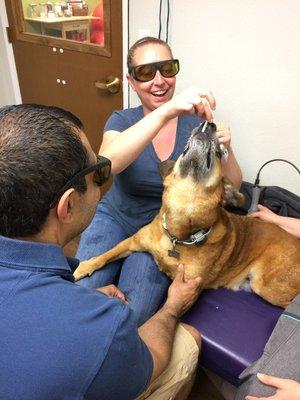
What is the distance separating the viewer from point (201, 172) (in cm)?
129

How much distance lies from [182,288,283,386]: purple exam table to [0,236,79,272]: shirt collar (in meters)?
0.82

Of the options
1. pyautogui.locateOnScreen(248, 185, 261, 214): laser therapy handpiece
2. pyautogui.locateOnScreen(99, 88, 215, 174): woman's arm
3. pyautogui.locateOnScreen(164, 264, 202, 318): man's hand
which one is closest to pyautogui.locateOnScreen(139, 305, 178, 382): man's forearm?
pyautogui.locateOnScreen(164, 264, 202, 318): man's hand

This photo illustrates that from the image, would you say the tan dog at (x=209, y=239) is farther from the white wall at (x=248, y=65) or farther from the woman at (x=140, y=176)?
the white wall at (x=248, y=65)

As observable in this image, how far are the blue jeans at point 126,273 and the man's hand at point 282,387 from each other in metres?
0.53

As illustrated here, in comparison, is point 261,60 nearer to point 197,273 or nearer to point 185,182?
point 185,182

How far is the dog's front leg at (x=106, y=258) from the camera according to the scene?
4.92 feet

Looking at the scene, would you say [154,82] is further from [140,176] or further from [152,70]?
[140,176]

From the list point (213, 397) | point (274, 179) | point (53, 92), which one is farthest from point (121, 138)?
point (53, 92)

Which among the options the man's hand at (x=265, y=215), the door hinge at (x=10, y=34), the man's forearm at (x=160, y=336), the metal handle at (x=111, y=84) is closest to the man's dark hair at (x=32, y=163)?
the man's forearm at (x=160, y=336)

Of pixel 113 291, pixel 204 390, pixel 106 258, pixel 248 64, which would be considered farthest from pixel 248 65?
pixel 204 390

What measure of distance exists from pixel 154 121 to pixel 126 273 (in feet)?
2.33

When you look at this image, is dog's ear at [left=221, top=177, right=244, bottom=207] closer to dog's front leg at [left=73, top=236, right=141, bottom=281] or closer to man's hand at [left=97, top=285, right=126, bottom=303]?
dog's front leg at [left=73, top=236, right=141, bottom=281]

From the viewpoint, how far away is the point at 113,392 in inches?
26.1

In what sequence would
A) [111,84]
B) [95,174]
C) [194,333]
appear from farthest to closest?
[111,84]
[194,333]
[95,174]
